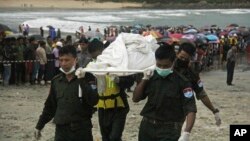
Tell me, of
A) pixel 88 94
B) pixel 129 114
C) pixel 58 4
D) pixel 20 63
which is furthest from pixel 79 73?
pixel 58 4

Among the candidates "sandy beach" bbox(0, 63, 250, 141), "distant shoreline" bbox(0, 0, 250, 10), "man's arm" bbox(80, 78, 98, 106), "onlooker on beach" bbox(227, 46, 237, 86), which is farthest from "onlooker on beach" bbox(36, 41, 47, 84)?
"distant shoreline" bbox(0, 0, 250, 10)

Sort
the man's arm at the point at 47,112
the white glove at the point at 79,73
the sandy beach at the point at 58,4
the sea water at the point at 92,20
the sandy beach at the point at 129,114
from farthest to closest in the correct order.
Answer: the sandy beach at the point at 58,4
the sea water at the point at 92,20
the sandy beach at the point at 129,114
the man's arm at the point at 47,112
the white glove at the point at 79,73

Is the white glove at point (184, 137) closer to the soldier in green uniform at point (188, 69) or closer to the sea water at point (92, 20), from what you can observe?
the soldier in green uniform at point (188, 69)

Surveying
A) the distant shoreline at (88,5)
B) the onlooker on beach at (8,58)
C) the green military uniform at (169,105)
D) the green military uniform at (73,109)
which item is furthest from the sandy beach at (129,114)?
the distant shoreline at (88,5)

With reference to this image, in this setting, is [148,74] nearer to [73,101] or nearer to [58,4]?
[73,101]

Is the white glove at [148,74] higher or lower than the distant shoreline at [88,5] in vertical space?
higher

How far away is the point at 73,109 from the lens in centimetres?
534

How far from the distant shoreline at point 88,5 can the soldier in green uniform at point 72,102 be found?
376ft

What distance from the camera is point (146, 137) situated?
206 inches

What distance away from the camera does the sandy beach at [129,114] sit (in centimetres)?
947

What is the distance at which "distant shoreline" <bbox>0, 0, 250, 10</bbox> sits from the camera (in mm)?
124794

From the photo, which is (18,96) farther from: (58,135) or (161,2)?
(161,2)

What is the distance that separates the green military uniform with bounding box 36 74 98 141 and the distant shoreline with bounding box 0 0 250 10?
11452 cm

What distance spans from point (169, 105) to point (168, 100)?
50 mm
